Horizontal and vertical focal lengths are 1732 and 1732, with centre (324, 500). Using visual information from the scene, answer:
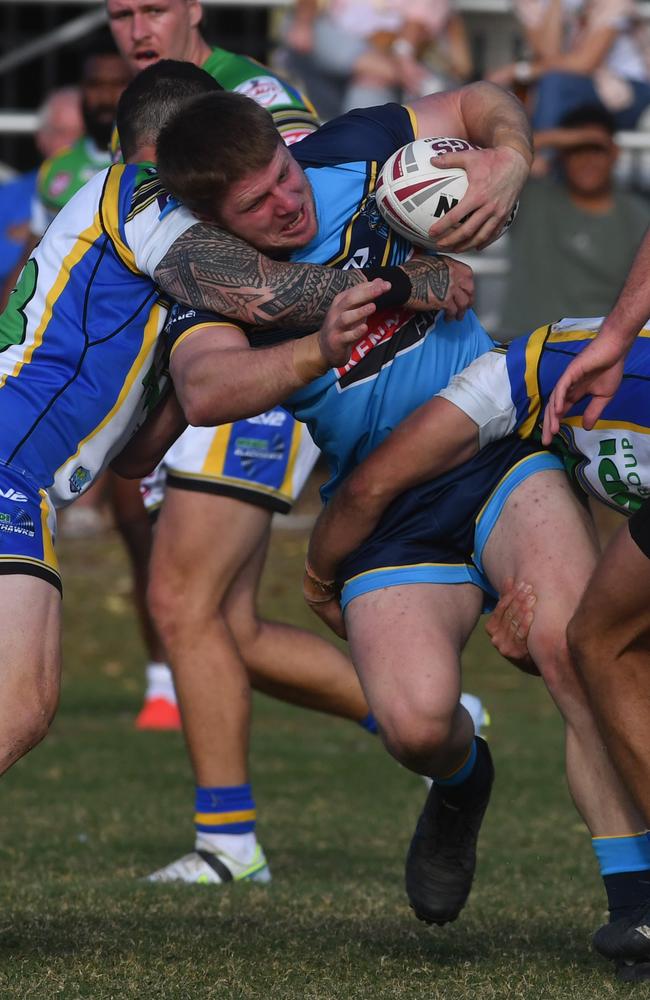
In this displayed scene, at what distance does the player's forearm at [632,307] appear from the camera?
3.85m

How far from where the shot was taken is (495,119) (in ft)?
15.0

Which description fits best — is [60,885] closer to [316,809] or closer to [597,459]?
[316,809]

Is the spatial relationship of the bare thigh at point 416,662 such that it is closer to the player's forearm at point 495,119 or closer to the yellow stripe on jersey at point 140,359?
the yellow stripe on jersey at point 140,359

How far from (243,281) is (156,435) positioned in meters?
0.66

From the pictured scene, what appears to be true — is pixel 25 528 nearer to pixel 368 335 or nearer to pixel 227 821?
pixel 368 335

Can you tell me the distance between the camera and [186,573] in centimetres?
578

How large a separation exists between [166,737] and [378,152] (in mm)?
4833

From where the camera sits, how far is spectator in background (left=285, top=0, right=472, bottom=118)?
1226 centimetres

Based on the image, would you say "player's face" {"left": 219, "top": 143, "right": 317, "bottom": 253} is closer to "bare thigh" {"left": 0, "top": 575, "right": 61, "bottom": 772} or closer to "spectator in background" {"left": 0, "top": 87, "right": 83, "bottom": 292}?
"bare thigh" {"left": 0, "top": 575, "right": 61, "bottom": 772}

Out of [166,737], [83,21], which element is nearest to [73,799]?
[166,737]

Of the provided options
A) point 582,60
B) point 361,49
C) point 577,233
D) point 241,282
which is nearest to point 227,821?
point 241,282

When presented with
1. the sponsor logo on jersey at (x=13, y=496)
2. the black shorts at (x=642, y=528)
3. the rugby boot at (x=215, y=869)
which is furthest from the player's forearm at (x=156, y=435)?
the rugby boot at (x=215, y=869)

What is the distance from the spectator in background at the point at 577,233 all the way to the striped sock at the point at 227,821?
6.65 m

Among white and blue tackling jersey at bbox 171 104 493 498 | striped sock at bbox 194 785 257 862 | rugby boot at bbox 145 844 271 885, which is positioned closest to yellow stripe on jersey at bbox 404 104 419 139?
white and blue tackling jersey at bbox 171 104 493 498
